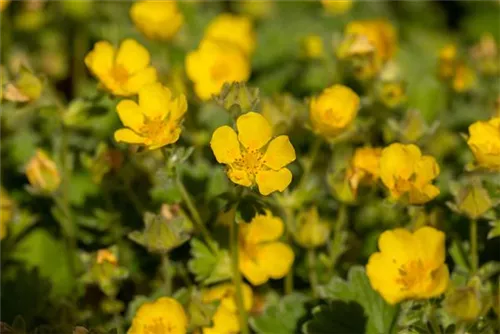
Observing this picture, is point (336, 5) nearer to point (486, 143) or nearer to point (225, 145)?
point (486, 143)

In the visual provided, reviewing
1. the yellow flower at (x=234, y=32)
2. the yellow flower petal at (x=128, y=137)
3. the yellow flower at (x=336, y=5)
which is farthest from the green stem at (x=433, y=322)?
the yellow flower at (x=336, y=5)

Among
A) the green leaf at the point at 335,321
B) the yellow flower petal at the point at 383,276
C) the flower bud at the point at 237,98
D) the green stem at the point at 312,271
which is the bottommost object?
the green stem at the point at 312,271

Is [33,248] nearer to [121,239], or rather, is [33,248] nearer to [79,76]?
[121,239]

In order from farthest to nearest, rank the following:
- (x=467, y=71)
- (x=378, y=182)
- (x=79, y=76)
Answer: (x=79, y=76) < (x=467, y=71) < (x=378, y=182)

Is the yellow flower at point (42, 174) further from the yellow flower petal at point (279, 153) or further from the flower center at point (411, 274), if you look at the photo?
the flower center at point (411, 274)

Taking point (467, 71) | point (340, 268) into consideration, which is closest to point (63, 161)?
point (340, 268)

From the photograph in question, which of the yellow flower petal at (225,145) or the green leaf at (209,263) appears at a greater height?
the yellow flower petal at (225,145)

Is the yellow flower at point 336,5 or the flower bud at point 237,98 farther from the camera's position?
the yellow flower at point 336,5
